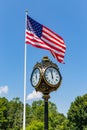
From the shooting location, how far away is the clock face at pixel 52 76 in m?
13.5

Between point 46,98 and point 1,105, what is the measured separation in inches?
3093

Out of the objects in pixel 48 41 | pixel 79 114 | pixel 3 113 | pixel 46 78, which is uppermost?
pixel 3 113

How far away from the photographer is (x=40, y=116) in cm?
8831

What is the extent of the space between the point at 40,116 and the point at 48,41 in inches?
2902

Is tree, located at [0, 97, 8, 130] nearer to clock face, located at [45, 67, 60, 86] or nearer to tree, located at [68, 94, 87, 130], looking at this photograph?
tree, located at [68, 94, 87, 130]

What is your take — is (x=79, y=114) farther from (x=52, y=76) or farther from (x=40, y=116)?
(x=52, y=76)

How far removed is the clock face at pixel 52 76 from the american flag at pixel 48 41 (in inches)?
67.0

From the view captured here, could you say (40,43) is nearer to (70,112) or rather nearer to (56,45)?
(56,45)

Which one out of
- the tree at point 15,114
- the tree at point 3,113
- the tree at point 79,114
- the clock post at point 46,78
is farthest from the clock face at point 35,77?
the tree at point 15,114

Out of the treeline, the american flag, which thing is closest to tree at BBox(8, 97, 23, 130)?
the treeline

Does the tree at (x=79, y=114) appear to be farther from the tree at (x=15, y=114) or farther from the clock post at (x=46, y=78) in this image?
the clock post at (x=46, y=78)

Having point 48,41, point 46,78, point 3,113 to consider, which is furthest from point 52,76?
point 3,113

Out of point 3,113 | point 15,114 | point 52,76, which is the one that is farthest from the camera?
point 15,114

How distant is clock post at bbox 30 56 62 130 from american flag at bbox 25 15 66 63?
5.16 ft
